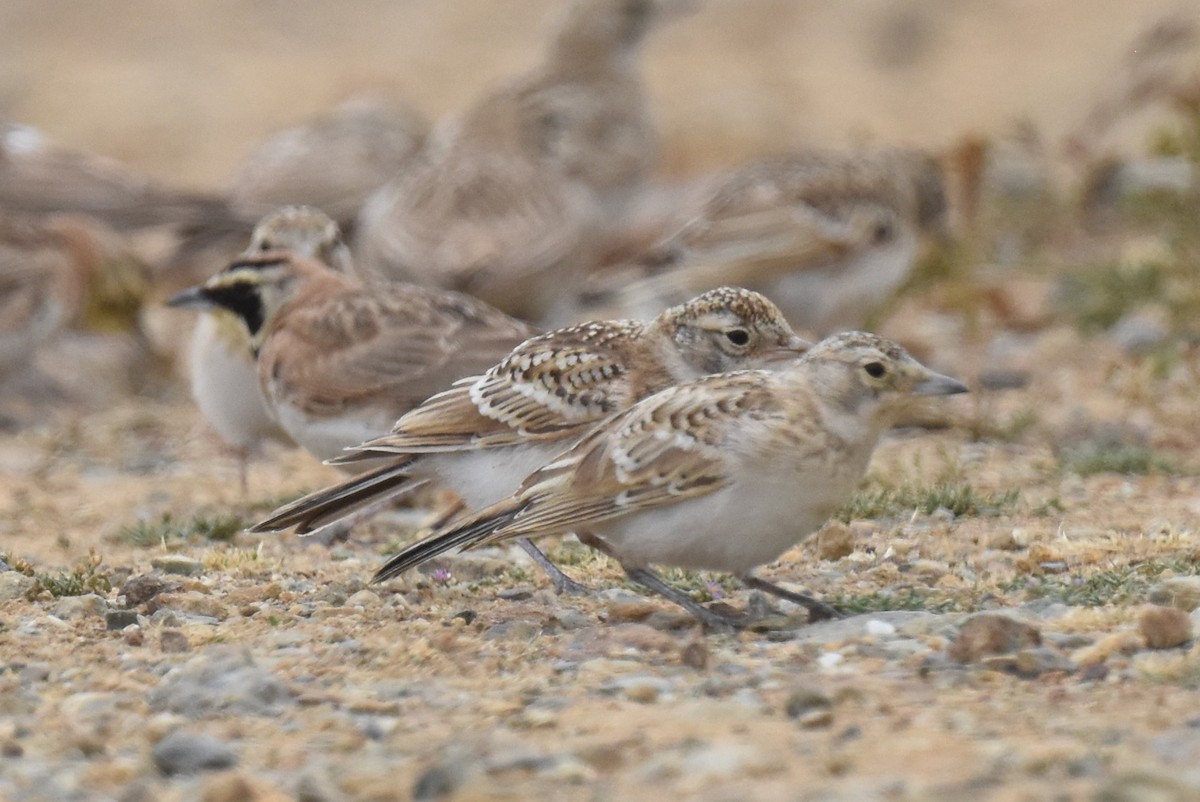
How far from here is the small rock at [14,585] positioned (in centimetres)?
579

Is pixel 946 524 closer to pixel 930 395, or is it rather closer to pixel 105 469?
pixel 930 395

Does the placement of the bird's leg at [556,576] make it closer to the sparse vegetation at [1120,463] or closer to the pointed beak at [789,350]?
the pointed beak at [789,350]

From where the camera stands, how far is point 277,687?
4.65 m

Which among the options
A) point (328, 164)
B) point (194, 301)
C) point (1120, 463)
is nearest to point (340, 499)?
point (194, 301)

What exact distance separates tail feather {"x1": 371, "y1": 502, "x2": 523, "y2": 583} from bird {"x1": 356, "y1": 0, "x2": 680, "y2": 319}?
505 centimetres

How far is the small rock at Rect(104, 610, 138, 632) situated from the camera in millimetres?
5406

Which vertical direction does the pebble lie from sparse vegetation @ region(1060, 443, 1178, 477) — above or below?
below

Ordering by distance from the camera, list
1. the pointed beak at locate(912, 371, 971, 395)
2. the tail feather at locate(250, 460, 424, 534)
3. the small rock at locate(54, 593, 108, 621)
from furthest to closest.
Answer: the tail feather at locate(250, 460, 424, 534)
the small rock at locate(54, 593, 108, 621)
the pointed beak at locate(912, 371, 971, 395)

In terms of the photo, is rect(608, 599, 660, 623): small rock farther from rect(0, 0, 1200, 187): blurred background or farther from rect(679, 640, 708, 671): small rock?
rect(0, 0, 1200, 187): blurred background

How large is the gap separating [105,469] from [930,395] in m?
5.29

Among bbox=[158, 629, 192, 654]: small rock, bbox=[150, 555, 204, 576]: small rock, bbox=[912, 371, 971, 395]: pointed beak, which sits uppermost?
bbox=[912, 371, 971, 395]: pointed beak

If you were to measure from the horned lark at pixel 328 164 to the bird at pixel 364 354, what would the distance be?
5568mm

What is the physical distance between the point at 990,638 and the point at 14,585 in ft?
9.37

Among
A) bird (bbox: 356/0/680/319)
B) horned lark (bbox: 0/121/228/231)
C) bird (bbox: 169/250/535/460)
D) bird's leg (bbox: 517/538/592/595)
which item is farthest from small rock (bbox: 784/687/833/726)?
horned lark (bbox: 0/121/228/231)
